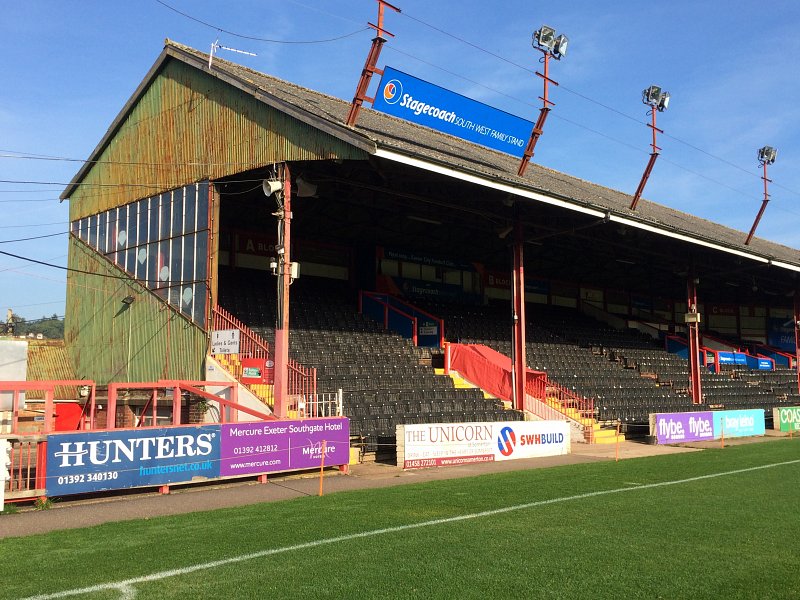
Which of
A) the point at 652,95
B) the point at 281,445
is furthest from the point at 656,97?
the point at 281,445

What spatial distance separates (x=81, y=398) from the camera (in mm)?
23094

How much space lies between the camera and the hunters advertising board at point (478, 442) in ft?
54.4

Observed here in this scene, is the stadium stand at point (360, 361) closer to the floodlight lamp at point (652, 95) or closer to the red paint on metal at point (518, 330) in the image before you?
the red paint on metal at point (518, 330)

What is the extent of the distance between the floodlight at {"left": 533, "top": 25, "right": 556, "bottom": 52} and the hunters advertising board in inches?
478

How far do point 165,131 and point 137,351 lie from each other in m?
6.91

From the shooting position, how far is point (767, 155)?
3497 centimetres

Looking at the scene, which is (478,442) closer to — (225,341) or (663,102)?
(225,341)

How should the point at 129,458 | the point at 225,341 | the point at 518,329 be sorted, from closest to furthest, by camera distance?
1. the point at 129,458
2. the point at 225,341
3. the point at 518,329

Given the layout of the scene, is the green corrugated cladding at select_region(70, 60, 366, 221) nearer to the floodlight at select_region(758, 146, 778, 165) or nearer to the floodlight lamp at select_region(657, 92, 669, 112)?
the floodlight lamp at select_region(657, 92, 669, 112)

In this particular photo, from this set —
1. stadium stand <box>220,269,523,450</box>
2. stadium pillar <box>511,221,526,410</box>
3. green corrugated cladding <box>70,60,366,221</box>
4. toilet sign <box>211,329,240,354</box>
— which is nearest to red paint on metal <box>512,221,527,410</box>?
stadium pillar <box>511,221,526,410</box>

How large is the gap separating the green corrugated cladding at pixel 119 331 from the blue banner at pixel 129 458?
606cm

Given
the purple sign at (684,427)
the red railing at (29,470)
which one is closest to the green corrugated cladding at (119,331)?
the red railing at (29,470)

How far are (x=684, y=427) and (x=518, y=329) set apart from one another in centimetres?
648

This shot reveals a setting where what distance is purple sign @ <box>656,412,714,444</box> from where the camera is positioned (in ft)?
74.7
